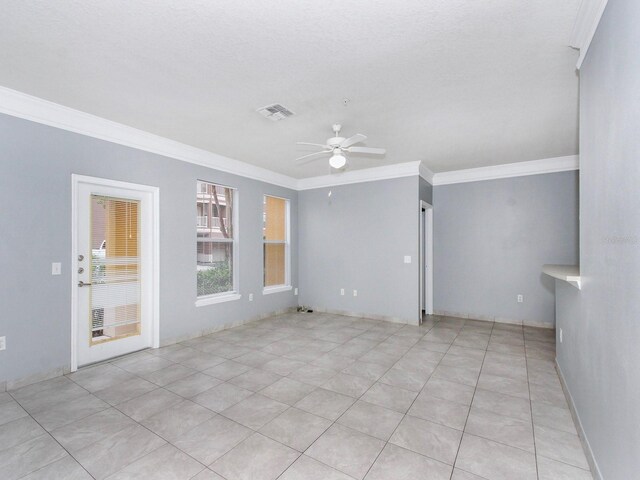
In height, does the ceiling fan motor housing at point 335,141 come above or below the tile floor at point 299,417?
above

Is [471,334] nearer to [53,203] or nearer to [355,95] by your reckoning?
[355,95]

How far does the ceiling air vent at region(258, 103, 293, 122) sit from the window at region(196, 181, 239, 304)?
190 centimetres

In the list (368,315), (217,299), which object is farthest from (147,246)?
(368,315)

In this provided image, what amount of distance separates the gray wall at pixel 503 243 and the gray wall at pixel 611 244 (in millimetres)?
3396

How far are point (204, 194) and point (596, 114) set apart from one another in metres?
4.53

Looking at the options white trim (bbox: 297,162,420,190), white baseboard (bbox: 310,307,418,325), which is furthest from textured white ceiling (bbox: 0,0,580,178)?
white baseboard (bbox: 310,307,418,325)

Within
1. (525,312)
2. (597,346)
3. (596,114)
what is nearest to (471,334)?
(525,312)

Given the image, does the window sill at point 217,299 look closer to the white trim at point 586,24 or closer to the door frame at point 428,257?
the door frame at point 428,257

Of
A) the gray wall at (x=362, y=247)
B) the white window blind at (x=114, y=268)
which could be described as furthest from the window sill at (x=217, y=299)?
the gray wall at (x=362, y=247)

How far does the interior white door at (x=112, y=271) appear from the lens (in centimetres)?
341

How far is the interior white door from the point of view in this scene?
11.2 feet

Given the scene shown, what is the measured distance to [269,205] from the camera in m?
6.09

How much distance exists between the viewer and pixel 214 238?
4.95 m

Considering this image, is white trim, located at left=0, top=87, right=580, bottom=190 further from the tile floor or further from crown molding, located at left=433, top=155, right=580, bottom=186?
the tile floor
